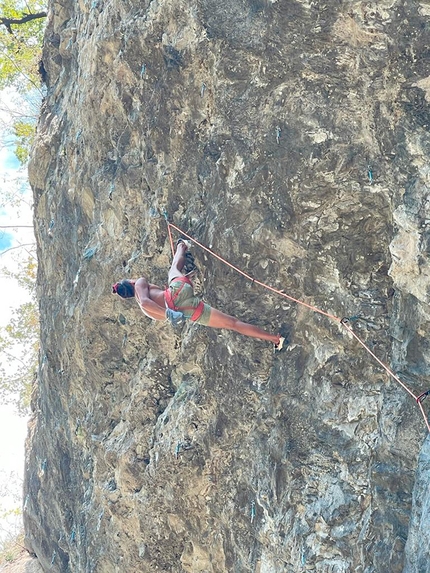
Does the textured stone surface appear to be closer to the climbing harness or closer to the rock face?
the rock face

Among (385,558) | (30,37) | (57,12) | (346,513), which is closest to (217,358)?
(346,513)

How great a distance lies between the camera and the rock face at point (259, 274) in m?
5.78

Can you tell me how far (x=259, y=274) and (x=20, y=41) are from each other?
13.9 metres

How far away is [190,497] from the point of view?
7.62 meters

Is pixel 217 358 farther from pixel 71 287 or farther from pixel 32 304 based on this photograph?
pixel 32 304

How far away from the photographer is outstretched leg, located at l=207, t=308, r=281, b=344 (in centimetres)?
673

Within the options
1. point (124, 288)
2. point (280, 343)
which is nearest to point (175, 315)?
point (124, 288)

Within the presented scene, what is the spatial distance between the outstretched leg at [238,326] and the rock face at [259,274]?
0.53ft

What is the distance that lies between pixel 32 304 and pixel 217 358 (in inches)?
566

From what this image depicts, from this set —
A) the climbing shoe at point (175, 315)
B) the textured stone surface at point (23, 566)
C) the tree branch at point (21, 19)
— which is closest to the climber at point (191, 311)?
the climbing shoe at point (175, 315)

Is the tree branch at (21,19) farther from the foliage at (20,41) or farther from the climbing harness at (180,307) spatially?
the climbing harness at (180,307)

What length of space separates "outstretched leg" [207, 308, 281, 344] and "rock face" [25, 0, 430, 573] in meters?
0.16

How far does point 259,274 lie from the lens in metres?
6.81

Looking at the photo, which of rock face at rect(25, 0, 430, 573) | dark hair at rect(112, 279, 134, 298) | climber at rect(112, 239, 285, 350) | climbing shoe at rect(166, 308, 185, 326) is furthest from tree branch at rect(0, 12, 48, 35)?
climbing shoe at rect(166, 308, 185, 326)
